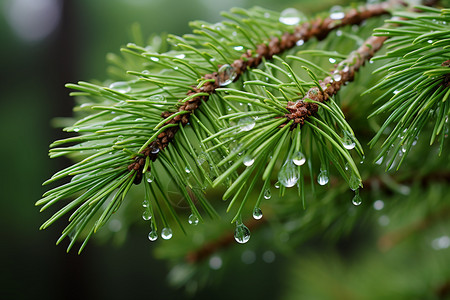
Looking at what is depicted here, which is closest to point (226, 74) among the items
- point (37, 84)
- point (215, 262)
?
point (215, 262)

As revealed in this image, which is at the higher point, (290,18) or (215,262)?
(290,18)

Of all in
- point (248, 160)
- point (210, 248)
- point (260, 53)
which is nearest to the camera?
point (248, 160)

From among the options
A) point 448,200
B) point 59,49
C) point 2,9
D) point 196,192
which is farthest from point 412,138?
point 2,9

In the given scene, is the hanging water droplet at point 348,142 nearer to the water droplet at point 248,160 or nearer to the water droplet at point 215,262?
the water droplet at point 248,160

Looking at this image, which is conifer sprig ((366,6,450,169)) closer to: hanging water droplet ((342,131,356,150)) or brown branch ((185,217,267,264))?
hanging water droplet ((342,131,356,150))

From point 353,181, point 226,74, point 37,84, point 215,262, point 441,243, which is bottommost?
point 441,243

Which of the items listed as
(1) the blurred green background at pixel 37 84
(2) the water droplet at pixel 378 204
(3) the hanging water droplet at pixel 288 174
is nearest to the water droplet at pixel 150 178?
(3) the hanging water droplet at pixel 288 174

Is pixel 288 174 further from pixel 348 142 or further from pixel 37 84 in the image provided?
pixel 37 84

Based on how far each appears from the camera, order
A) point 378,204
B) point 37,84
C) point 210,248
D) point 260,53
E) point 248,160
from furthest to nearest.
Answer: point 37,84 < point 210,248 < point 378,204 < point 260,53 < point 248,160

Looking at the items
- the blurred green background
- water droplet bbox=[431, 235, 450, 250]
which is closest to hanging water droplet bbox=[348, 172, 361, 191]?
water droplet bbox=[431, 235, 450, 250]
